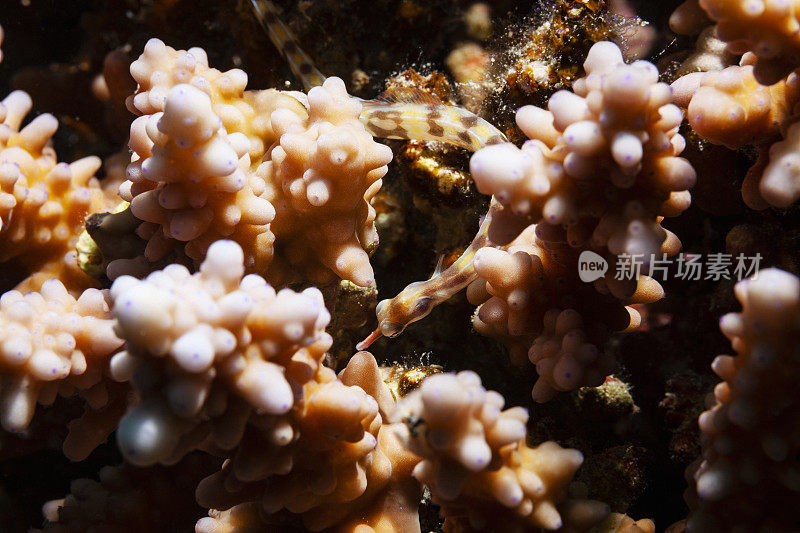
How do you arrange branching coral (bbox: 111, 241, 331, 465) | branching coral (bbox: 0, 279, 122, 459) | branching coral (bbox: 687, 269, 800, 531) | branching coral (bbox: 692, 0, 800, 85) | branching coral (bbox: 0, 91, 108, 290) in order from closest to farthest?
1. branching coral (bbox: 111, 241, 331, 465)
2. branching coral (bbox: 687, 269, 800, 531)
3. branching coral (bbox: 692, 0, 800, 85)
4. branching coral (bbox: 0, 279, 122, 459)
5. branching coral (bbox: 0, 91, 108, 290)

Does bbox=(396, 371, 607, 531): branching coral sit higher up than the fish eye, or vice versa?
bbox=(396, 371, 607, 531): branching coral

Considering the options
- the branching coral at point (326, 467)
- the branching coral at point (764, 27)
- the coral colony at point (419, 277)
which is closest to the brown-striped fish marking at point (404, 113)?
the coral colony at point (419, 277)

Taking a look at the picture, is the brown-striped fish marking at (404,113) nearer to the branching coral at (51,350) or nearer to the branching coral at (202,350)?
the branching coral at (202,350)

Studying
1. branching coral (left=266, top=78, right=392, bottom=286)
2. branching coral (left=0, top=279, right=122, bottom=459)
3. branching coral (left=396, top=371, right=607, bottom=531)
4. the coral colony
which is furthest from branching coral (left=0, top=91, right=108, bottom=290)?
branching coral (left=396, top=371, right=607, bottom=531)

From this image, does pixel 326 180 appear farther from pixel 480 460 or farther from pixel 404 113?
pixel 480 460

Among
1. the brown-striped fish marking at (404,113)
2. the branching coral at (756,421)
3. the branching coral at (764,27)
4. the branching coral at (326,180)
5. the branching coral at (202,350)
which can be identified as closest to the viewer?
the branching coral at (202,350)

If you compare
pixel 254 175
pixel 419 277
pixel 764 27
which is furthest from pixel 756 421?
pixel 254 175

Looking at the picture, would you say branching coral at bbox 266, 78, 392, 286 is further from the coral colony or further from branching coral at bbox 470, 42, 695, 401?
branching coral at bbox 470, 42, 695, 401

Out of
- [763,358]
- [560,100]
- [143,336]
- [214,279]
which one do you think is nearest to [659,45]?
[560,100]
